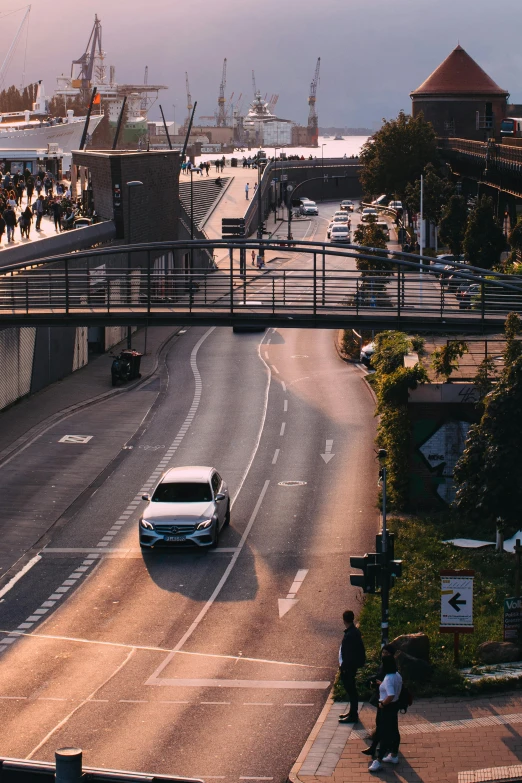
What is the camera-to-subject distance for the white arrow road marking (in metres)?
25.7

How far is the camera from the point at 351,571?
28297 millimetres

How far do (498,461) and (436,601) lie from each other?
116 inches

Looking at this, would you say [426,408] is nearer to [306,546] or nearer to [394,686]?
[306,546]

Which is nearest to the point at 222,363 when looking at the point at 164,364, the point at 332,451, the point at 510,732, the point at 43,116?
the point at 164,364

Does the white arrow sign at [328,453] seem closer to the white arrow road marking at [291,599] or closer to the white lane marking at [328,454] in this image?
the white lane marking at [328,454]

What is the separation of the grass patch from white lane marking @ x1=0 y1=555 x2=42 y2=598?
24.9 feet

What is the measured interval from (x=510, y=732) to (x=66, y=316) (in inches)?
947

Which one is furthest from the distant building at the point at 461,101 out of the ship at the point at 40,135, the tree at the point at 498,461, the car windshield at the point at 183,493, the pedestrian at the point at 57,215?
the tree at the point at 498,461

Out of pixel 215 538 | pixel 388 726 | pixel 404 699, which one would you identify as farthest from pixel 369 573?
pixel 215 538

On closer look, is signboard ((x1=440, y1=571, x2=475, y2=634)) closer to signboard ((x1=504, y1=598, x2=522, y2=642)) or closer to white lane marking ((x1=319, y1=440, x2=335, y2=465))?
signboard ((x1=504, y1=598, x2=522, y2=642))

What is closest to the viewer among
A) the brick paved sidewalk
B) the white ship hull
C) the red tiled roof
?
the brick paved sidewalk

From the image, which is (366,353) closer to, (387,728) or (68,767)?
(387,728)

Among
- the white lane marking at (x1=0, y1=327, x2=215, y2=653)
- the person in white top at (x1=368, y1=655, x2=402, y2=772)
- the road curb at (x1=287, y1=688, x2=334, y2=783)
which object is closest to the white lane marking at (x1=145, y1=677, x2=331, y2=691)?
the road curb at (x1=287, y1=688, x2=334, y2=783)

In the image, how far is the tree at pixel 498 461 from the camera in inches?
945
